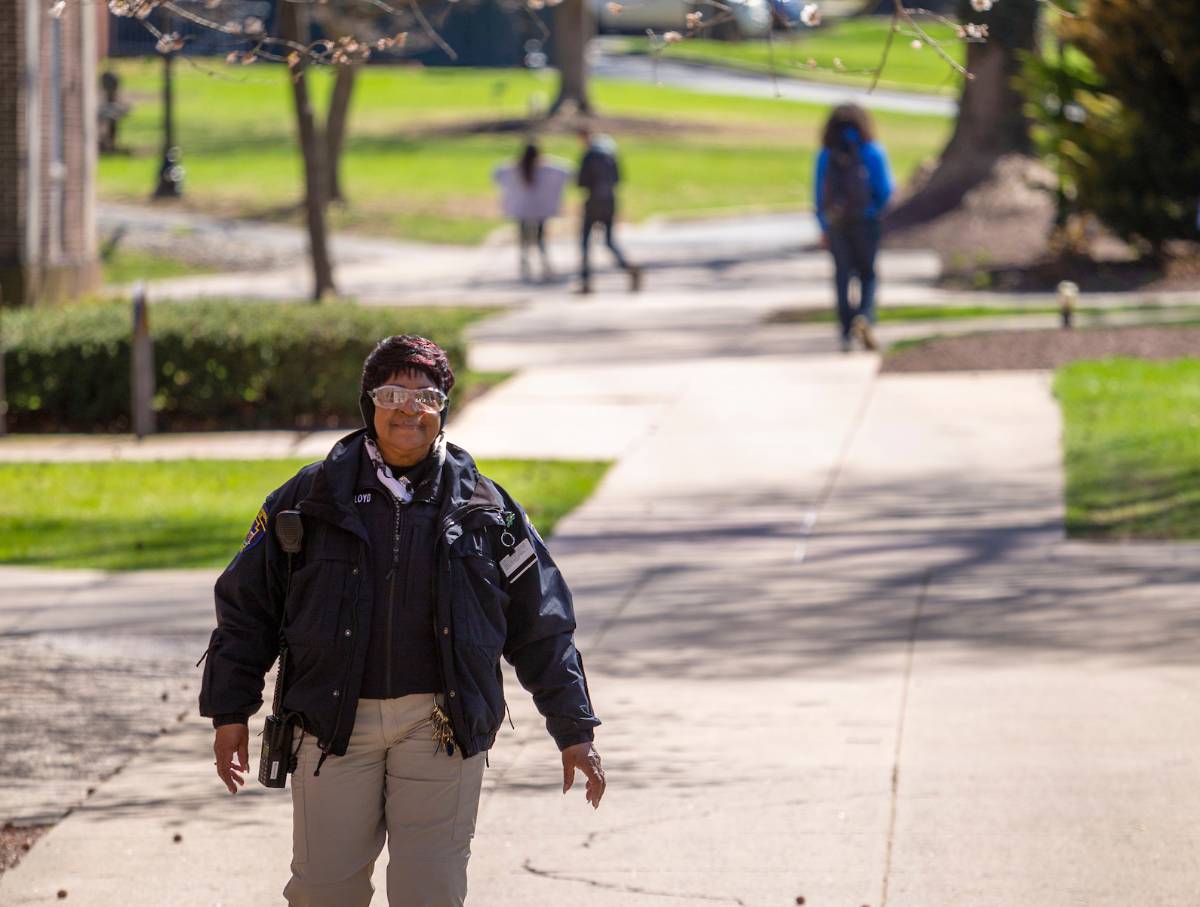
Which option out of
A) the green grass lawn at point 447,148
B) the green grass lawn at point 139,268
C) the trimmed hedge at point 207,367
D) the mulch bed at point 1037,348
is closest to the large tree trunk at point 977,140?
the green grass lawn at point 447,148

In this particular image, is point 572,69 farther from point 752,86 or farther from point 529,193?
point 529,193

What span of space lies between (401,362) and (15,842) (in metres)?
2.59

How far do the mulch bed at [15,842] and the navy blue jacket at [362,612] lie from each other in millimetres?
1888

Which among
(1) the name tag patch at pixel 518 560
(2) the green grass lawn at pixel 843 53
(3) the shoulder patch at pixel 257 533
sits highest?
(3) the shoulder patch at pixel 257 533

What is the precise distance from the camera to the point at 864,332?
16828 millimetres

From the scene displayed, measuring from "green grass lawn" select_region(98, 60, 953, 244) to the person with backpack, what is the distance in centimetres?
1230

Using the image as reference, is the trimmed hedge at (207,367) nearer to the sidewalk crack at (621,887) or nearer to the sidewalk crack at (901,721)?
the sidewalk crack at (901,721)

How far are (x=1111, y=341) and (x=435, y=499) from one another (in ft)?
42.6

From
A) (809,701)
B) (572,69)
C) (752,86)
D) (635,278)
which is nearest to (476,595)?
(809,701)

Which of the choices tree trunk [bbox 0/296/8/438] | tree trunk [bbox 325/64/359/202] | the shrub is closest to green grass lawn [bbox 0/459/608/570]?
tree trunk [bbox 0/296/8/438]

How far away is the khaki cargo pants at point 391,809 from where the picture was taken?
448cm

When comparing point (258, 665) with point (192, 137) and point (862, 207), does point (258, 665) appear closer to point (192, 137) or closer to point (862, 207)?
point (862, 207)

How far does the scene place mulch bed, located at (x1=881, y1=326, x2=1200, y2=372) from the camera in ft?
52.3

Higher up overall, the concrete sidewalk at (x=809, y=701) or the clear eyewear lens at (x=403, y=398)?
the clear eyewear lens at (x=403, y=398)
